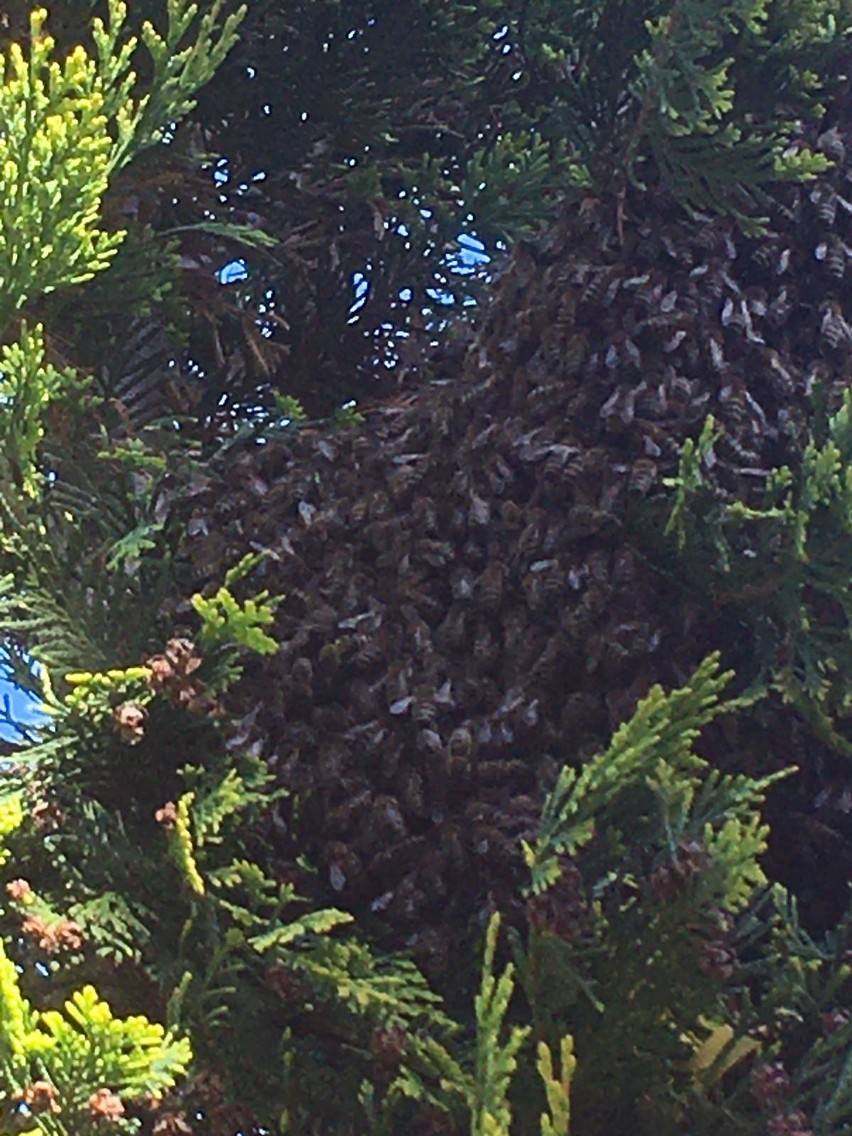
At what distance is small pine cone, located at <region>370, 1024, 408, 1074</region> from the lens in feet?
6.69

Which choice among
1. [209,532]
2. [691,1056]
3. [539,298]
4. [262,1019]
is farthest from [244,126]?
[691,1056]

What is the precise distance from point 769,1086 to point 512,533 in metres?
1.01

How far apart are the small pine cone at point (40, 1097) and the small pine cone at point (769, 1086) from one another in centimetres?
93

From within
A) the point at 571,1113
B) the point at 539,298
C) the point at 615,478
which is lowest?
the point at 571,1113

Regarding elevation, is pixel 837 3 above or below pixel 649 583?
above

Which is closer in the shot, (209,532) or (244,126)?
(209,532)

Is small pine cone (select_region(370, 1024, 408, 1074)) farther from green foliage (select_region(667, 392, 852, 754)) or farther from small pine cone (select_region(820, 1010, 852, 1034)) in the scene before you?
green foliage (select_region(667, 392, 852, 754))

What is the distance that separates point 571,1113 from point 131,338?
1.74 meters

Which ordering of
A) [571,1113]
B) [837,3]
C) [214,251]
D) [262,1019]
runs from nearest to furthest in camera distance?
[571,1113]
[262,1019]
[837,3]
[214,251]

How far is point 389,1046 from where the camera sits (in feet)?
6.69

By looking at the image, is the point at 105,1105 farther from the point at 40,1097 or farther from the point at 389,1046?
the point at 389,1046

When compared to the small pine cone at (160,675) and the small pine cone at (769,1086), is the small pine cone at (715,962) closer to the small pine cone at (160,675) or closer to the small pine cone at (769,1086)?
the small pine cone at (769,1086)

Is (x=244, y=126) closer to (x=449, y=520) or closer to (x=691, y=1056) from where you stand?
(x=449, y=520)

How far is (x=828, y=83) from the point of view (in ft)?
10.2
